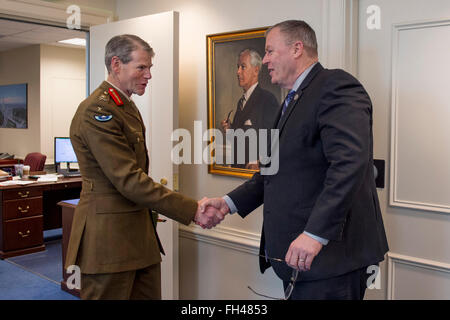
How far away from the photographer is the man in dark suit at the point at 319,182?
1.63 metres

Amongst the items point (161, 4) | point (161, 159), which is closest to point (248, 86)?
point (161, 159)

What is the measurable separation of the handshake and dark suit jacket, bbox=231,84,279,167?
67 cm

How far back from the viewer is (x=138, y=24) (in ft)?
10.9

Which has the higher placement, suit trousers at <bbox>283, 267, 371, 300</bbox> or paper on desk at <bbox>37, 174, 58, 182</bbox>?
paper on desk at <bbox>37, 174, 58, 182</bbox>

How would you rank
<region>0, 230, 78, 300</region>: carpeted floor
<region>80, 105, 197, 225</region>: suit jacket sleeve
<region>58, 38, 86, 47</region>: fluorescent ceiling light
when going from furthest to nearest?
<region>58, 38, 86, 47</region>: fluorescent ceiling light < <region>0, 230, 78, 300</region>: carpeted floor < <region>80, 105, 197, 225</region>: suit jacket sleeve

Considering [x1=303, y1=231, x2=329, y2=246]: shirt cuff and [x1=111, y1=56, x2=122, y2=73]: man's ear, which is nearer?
[x1=303, y1=231, x2=329, y2=246]: shirt cuff

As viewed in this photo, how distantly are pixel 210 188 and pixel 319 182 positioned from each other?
1550 millimetres

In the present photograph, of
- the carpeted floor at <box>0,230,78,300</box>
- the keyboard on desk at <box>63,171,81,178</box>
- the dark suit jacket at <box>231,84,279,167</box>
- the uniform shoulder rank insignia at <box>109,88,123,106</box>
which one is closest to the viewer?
the uniform shoulder rank insignia at <box>109,88,123,106</box>

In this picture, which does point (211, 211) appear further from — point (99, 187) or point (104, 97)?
point (104, 97)

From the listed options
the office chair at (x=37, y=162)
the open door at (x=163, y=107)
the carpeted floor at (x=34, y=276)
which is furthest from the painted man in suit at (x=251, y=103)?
the office chair at (x=37, y=162)

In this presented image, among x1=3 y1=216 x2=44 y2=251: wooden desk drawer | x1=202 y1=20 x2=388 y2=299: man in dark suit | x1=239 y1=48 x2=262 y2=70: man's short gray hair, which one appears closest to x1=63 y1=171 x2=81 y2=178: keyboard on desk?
x1=3 y1=216 x2=44 y2=251: wooden desk drawer

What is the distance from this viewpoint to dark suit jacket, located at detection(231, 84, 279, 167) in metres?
2.85

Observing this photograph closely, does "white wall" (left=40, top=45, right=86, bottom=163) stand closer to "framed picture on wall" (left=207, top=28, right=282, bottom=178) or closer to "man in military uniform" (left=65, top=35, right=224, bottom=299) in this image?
"framed picture on wall" (left=207, top=28, right=282, bottom=178)
